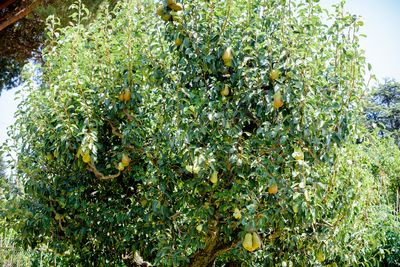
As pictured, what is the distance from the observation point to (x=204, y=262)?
3.24 m

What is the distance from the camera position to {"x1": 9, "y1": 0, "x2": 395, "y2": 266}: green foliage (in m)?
2.62

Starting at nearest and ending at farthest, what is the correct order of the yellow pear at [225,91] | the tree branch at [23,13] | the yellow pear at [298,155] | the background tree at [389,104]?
the yellow pear at [298,155]
the yellow pear at [225,91]
the tree branch at [23,13]
the background tree at [389,104]

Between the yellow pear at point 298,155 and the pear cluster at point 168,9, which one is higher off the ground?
the pear cluster at point 168,9

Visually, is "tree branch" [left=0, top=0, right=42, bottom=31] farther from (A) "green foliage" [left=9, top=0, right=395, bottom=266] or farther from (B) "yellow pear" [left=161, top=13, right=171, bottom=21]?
(B) "yellow pear" [left=161, top=13, right=171, bottom=21]

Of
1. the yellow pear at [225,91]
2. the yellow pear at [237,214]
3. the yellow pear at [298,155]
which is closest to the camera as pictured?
the yellow pear at [298,155]

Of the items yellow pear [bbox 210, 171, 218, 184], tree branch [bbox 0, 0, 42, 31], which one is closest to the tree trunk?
yellow pear [bbox 210, 171, 218, 184]

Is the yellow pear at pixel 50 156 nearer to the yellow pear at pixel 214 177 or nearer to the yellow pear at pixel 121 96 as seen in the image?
the yellow pear at pixel 121 96

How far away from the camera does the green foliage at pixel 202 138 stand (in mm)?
2615

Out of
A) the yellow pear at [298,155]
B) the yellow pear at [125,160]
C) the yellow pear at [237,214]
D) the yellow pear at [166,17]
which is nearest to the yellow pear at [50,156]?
the yellow pear at [125,160]

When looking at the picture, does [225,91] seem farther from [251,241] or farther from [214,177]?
[251,241]

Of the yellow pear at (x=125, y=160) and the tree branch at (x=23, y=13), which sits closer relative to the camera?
the yellow pear at (x=125, y=160)

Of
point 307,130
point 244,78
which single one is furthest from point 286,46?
point 307,130

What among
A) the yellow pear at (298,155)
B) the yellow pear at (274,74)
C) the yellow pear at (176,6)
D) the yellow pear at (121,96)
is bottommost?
the yellow pear at (298,155)

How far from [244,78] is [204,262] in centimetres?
136
